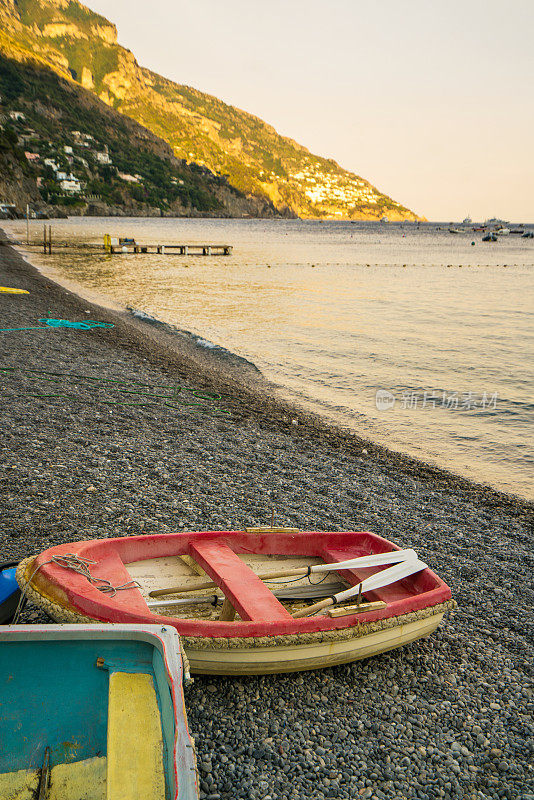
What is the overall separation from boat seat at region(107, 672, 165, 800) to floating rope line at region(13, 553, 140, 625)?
4.25ft

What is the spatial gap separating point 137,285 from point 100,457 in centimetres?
2652

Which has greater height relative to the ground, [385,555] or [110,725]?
[110,725]

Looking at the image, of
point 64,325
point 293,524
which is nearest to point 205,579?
point 293,524

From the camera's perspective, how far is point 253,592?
15.0 feet

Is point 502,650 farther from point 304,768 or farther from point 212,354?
point 212,354

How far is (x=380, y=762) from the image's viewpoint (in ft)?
12.5

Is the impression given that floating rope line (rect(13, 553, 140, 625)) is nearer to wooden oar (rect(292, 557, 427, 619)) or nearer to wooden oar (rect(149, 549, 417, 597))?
wooden oar (rect(149, 549, 417, 597))

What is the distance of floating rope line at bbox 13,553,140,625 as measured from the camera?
14.2 feet

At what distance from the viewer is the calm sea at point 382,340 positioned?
12.6 meters

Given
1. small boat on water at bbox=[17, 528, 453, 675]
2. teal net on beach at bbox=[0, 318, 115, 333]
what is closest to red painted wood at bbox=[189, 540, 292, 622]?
small boat on water at bbox=[17, 528, 453, 675]

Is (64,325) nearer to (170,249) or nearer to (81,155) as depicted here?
(170,249)

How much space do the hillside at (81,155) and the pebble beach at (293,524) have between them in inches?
4454

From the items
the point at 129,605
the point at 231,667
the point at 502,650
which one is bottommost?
the point at 502,650

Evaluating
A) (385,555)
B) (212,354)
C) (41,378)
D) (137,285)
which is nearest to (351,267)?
(137,285)
